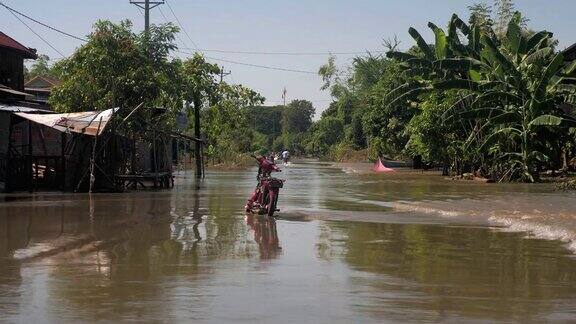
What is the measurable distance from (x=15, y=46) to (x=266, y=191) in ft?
78.5

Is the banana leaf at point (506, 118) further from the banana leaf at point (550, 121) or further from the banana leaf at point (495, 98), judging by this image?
the banana leaf at point (550, 121)

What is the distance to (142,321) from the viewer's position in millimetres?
6305

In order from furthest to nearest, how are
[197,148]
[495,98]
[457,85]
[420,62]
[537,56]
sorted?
[197,148] → [420,62] → [457,85] → [495,98] → [537,56]

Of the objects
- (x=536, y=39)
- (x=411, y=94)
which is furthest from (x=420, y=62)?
(x=536, y=39)

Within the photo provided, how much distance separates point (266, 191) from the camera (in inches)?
654

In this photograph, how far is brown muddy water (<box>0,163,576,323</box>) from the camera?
6773 mm

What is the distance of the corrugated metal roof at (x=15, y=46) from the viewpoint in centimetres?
3494

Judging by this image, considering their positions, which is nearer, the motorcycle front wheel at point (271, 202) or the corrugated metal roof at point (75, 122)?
the motorcycle front wheel at point (271, 202)

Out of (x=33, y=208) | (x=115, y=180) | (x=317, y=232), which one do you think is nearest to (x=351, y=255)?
(x=317, y=232)

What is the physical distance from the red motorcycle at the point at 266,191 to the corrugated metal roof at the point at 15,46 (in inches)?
875

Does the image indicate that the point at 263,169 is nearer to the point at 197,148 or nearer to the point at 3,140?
the point at 3,140

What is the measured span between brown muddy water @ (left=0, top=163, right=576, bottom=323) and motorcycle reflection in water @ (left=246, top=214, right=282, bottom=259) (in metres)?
0.03

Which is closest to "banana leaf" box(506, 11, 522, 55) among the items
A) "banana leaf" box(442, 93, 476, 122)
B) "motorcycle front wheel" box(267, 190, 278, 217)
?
"banana leaf" box(442, 93, 476, 122)

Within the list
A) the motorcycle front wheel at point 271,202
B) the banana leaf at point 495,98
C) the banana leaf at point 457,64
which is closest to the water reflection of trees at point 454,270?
the motorcycle front wheel at point 271,202
